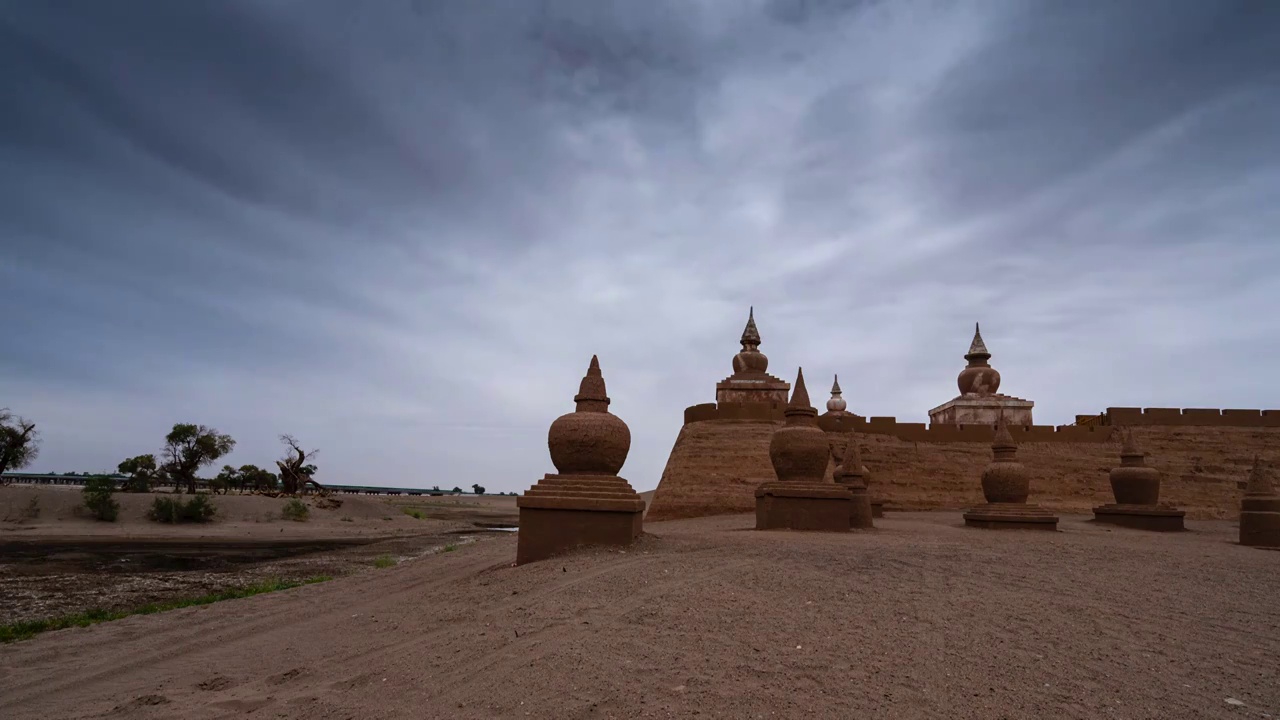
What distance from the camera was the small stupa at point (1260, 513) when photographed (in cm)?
1254

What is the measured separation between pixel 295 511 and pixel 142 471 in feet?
55.6

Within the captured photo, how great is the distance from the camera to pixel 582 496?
9.06 metres

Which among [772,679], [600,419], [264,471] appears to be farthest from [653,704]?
[264,471]

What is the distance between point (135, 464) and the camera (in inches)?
1624

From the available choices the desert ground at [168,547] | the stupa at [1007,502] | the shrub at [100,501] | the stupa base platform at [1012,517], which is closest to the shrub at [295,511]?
the desert ground at [168,547]

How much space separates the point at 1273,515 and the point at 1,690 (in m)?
18.3

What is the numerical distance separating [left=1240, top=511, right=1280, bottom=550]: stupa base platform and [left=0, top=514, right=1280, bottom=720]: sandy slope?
468 centimetres

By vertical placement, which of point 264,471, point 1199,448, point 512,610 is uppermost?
point 1199,448

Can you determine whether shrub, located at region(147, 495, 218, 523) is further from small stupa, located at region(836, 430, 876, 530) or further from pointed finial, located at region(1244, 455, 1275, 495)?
pointed finial, located at region(1244, 455, 1275, 495)

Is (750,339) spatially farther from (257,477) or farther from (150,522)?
(257,477)

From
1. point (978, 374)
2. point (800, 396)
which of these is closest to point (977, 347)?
point (978, 374)

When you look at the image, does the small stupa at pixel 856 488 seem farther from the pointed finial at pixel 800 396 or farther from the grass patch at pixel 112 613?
the grass patch at pixel 112 613

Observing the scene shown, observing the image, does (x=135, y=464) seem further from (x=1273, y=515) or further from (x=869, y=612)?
(x=1273, y=515)

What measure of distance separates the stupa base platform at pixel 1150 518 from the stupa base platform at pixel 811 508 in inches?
336
